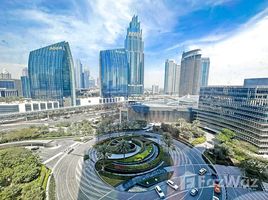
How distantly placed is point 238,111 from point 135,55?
15108cm

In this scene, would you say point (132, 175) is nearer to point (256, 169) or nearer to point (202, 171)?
point (202, 171)

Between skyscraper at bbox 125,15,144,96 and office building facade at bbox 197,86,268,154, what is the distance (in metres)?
124

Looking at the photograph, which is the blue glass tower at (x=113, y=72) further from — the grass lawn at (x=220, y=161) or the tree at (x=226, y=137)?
the grass lawn at (x=220, y=161)

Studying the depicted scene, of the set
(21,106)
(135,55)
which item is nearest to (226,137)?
(21,106)

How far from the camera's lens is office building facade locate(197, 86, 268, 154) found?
139 ft

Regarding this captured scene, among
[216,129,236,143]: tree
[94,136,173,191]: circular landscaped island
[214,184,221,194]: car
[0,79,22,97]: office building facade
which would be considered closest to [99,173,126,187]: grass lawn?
[94,136,173,191]: circular landscaped island

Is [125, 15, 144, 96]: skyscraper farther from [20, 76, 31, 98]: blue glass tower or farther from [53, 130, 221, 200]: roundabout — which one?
[53, 130, 221, 200]: roundabout

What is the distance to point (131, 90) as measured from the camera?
183000 mm

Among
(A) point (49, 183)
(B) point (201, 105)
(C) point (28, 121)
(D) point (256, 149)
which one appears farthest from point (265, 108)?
(C) point (28, 121)

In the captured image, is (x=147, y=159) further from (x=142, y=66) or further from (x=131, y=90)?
(x=142, y=66)

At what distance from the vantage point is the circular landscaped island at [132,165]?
31016 millimetres

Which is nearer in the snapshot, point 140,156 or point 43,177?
point 43,177

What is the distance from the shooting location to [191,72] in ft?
550

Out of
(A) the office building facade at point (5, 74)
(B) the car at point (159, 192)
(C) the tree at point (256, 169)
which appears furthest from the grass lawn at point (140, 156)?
(A) the office building facade at point (5, 74)
